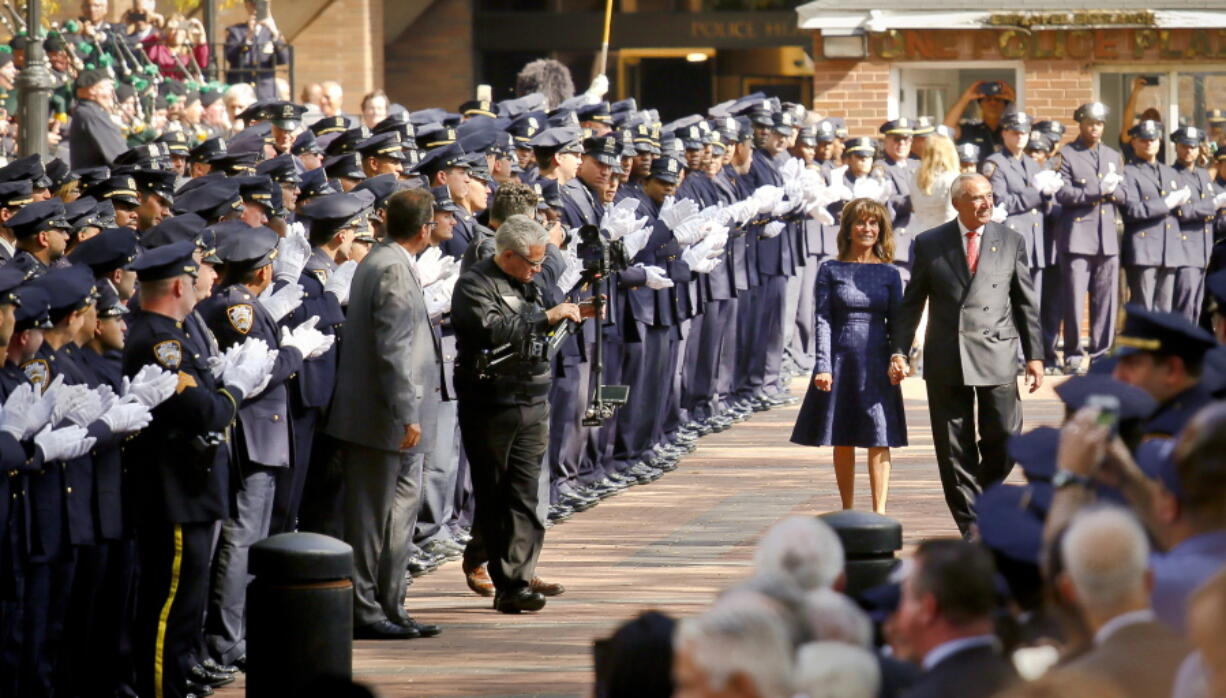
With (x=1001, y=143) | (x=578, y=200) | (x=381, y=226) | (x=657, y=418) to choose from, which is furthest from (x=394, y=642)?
(x=1001, y=143)

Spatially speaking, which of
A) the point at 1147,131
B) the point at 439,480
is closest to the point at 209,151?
the point at 439,480

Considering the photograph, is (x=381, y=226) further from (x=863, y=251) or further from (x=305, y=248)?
(x=863, y=251)

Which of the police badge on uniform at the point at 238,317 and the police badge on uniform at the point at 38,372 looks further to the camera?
the police badge on uniform at the point at 238,317

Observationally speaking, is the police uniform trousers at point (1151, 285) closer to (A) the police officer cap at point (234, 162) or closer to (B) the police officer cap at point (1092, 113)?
(B) the police officer cap at point (1092, 113)

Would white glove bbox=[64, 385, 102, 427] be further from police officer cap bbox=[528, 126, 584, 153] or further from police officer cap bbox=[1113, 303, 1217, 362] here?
police officer cap bbox=[528, 126, 584, 153]

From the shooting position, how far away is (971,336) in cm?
1270

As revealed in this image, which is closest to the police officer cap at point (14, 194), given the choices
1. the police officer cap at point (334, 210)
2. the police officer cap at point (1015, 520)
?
the police officer cap at point (334, 210)

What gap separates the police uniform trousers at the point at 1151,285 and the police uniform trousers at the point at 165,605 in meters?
14.6

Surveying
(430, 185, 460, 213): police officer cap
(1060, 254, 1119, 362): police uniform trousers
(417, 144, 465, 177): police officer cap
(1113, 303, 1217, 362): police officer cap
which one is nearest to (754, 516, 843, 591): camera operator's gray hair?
(1113, 303, 1217, 362): police officer cap

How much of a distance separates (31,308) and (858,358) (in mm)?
5569

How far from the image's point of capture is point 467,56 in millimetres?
37375

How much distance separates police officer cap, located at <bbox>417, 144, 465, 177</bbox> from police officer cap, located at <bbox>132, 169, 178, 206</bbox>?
1.53 m

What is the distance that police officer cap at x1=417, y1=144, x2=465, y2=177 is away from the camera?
13039mm

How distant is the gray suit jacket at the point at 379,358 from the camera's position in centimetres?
1077
